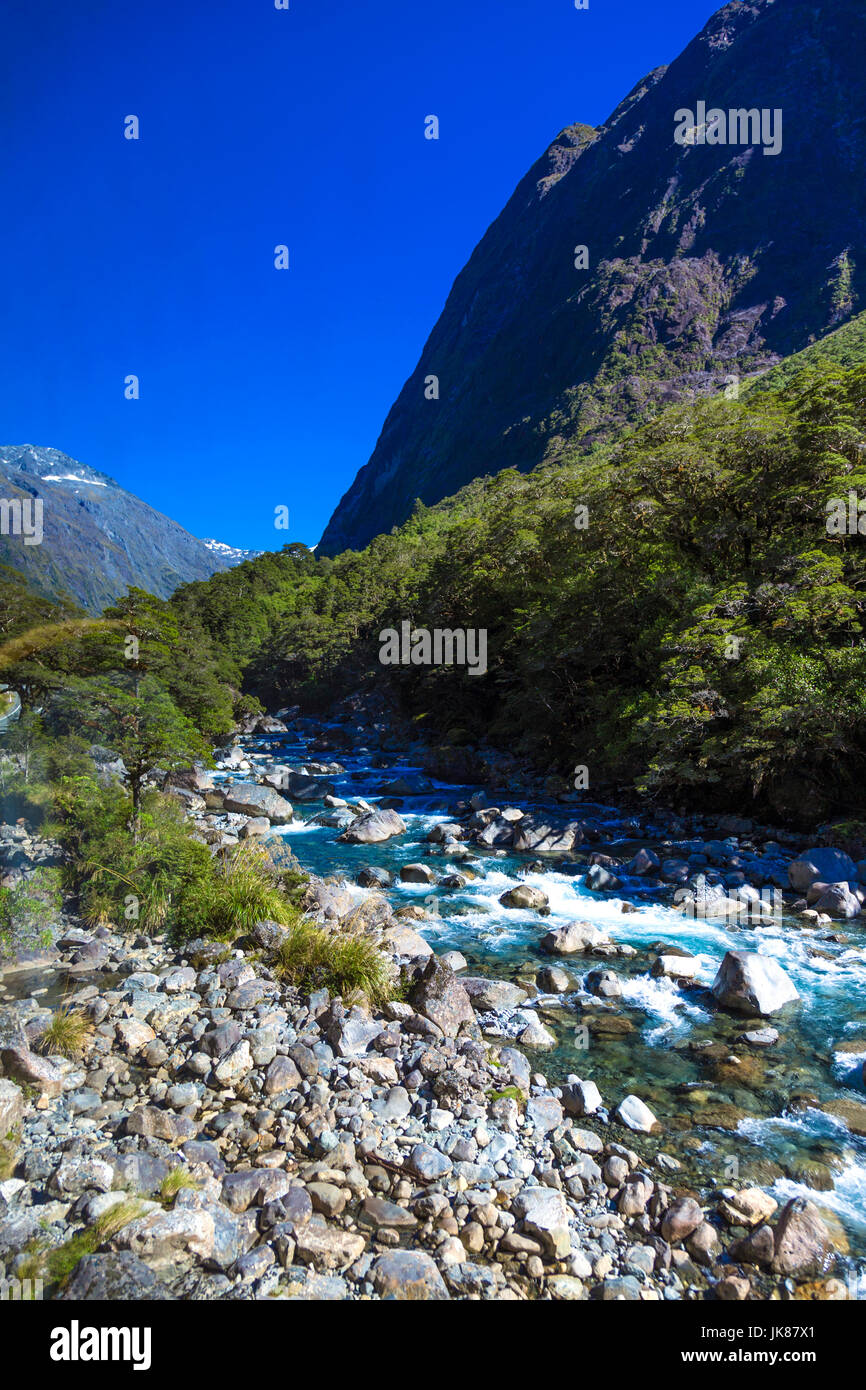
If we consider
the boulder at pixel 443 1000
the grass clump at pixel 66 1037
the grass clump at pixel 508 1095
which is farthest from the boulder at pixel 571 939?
the grass clump at pixel 66 1037

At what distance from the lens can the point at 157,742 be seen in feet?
38.5

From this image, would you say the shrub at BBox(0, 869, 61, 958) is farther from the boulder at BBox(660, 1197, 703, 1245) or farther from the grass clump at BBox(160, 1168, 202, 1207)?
the boulder at BBox(660, 1197, 703, 1245)

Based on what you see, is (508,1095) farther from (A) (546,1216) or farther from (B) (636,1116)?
(A) (546,1216)

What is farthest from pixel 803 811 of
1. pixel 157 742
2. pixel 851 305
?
pixel 851 305

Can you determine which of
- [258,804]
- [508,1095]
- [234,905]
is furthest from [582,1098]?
[258,804]

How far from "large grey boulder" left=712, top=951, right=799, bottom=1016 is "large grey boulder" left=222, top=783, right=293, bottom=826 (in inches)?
529

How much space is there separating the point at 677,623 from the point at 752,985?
10.2m

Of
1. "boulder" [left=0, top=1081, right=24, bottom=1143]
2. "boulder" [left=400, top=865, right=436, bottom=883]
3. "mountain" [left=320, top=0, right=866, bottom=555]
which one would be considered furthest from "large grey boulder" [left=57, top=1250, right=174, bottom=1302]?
"mountain" [left=320, top=0, right=866, bottom=555]

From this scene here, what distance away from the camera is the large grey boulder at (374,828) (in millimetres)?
17578

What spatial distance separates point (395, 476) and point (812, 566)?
476ft

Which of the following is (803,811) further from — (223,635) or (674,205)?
(674,205)

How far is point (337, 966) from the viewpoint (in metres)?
8.45

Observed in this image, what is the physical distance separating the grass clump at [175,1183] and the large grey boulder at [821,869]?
11.8 metres

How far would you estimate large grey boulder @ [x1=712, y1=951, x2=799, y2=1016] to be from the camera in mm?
8641
